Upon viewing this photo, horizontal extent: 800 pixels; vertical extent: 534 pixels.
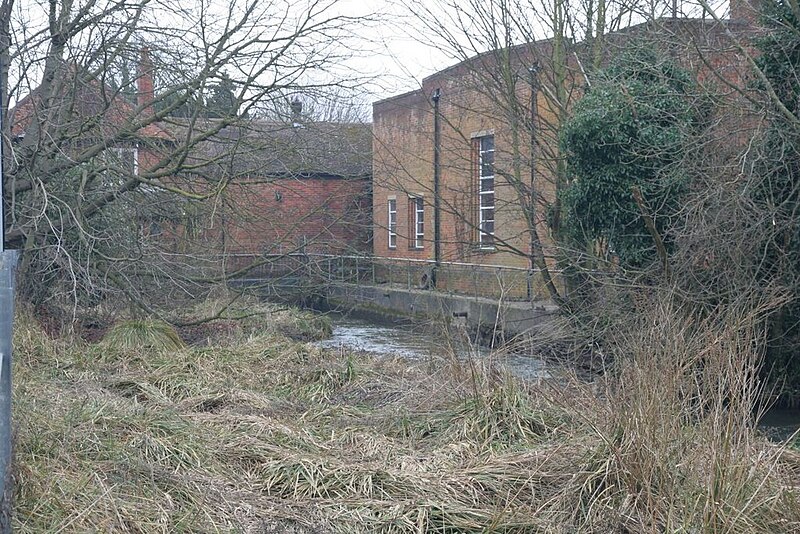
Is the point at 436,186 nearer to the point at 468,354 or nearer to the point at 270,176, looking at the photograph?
the point at 270,176

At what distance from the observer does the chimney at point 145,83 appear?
1220 centimetres

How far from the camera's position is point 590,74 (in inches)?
618

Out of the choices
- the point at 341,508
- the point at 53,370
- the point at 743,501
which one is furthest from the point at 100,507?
the point at 53,370

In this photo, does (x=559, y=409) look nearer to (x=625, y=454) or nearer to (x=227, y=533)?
(x=625, y=454)

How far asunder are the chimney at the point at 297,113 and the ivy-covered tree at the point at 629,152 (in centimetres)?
439

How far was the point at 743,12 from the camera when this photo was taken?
14.4 metres

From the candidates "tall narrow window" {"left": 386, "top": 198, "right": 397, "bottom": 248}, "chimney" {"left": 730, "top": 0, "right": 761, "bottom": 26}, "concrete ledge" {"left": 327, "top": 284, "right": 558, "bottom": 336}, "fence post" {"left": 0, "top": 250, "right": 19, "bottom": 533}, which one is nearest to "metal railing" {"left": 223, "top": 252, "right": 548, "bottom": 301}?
"concrete ledge" {"left": 327, "top": 284, "right": 558, "bottom": 336}

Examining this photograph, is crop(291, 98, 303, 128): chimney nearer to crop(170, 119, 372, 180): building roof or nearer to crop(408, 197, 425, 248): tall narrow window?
crop(170, 119, 372, 180): building roof

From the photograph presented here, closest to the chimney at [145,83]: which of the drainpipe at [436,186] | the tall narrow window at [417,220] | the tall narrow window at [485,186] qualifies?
the tall narrow window at [485,186]

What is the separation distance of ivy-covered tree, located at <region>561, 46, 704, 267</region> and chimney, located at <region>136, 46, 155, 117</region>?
250 inches

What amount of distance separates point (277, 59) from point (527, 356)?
570 centimetres

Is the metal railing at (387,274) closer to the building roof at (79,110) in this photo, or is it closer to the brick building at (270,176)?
the brick building at (270,176)

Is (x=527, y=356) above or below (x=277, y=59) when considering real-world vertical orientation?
below

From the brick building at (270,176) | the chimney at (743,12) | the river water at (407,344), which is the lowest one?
the river water at (407,344)
